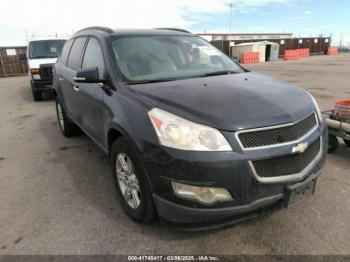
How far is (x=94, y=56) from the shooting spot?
365cm

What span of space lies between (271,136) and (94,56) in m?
2.43

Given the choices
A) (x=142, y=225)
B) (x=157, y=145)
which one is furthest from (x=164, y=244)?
(x=157, y=145)

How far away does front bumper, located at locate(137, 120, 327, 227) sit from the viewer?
6.80ft

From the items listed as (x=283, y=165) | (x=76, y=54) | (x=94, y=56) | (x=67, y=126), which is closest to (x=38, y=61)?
(x=67, y=126)

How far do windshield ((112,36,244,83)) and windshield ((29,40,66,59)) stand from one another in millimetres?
7878

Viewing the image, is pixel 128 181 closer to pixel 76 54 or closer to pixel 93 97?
pixel 93 97

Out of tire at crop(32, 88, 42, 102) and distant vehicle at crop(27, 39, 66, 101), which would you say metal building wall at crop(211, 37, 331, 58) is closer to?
distant vehicle at crop(27, 39, 66, 101)

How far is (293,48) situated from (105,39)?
3891 centimetres

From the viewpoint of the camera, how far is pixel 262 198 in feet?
7.10

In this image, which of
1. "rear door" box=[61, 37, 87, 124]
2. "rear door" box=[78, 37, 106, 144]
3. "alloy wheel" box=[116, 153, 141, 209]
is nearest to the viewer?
"alloy wheel" box=[116, 153, 141, 209]

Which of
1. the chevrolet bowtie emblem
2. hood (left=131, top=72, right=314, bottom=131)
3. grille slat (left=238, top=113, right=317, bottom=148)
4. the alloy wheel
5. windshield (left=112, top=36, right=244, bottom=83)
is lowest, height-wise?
the alloy wheel

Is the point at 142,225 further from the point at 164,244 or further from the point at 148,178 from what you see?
the point at 148,178

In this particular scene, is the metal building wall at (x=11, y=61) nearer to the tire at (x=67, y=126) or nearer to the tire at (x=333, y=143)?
the tire at (x=67, y=126)

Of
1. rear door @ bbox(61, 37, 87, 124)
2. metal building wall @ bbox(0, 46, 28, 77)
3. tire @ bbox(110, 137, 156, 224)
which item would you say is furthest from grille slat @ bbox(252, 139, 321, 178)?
A: metal building wall @ bbox(0, 46, 28, 77)
